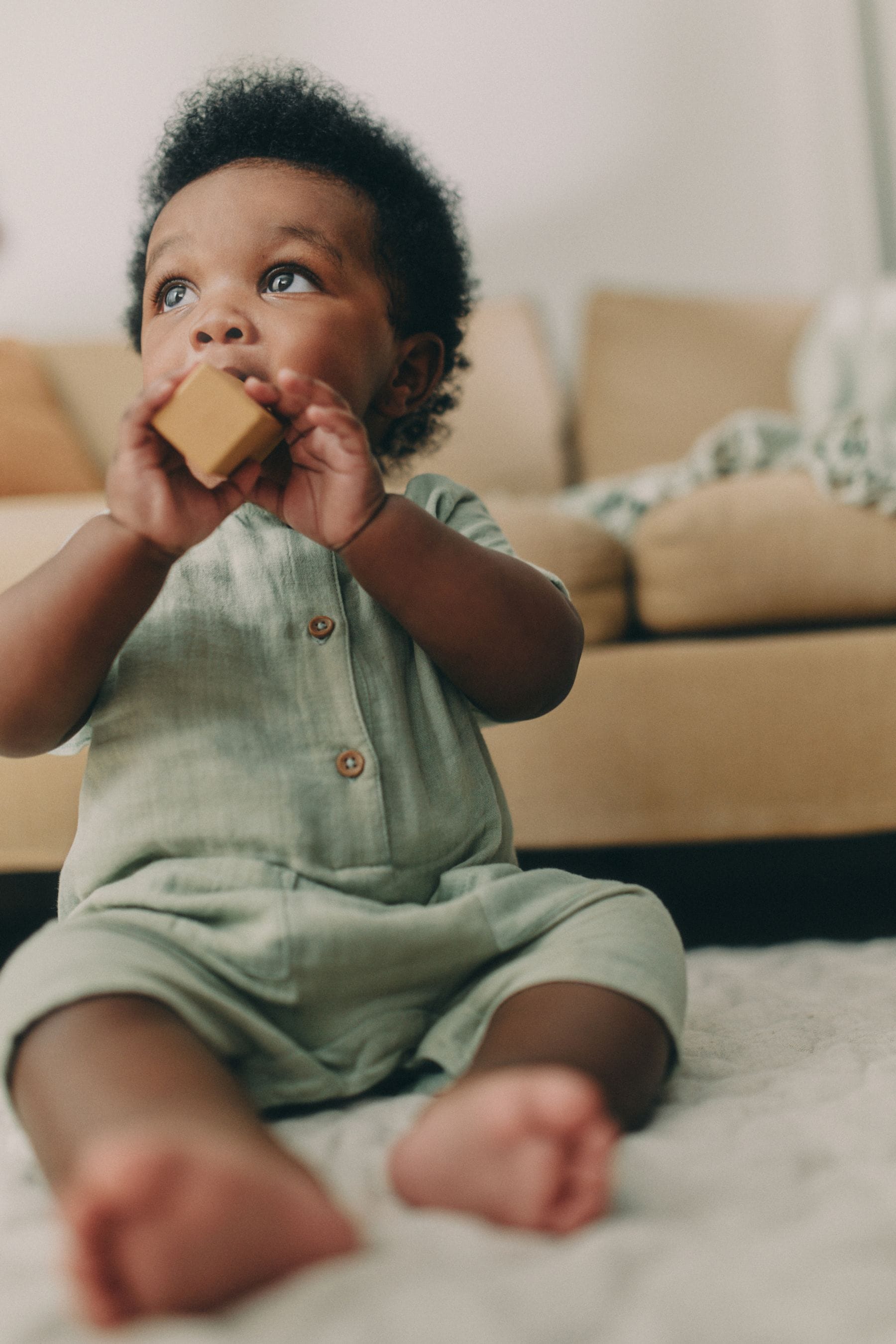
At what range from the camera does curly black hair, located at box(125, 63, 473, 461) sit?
76 cm

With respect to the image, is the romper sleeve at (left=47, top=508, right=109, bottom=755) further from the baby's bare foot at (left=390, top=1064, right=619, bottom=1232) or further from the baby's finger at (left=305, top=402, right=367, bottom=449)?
the baby's bare foot at (left=390, top=1064, right=619, bottom=1232)

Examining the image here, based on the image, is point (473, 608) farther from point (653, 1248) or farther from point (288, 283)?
point (653, 1248)

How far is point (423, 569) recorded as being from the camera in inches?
25.0

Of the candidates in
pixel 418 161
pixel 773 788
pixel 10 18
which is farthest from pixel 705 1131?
pixel 10 18

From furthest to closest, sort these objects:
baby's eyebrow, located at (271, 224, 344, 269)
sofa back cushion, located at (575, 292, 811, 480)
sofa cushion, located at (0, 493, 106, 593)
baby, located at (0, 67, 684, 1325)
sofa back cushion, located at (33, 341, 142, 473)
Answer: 1. sofa back cushion, located at (575, 292, 811, 480)
2. sofa back cushion, located at (33, 341, 142, 473)
3. sofa cushion, located at (0, 493, 106, 593)
4. baby's eyebrow, located at (271, 224, 344, 269)
5. baby, located at (0, 67, 684, 1325)

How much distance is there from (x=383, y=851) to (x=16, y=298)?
1802 millimetres

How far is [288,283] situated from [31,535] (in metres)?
0.41

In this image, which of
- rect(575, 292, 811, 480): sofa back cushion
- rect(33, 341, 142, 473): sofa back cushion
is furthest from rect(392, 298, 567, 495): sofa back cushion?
rect(33, 341, 142, 473): sofa back cushion

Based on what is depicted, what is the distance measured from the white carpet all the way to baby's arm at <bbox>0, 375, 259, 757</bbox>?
24cm

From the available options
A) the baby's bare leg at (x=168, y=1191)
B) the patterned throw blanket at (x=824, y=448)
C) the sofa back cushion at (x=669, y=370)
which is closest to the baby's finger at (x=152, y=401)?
the baby's bare leg at (x=168, y=1191)

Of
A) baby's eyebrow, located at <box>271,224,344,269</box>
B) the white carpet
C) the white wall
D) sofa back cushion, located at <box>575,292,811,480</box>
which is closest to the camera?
the white carpet

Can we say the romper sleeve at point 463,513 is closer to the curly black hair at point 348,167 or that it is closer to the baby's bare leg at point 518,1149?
the curly black hair at point 348,167

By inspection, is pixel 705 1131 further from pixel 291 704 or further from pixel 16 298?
pixel 16 298

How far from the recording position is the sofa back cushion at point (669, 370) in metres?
1.77
